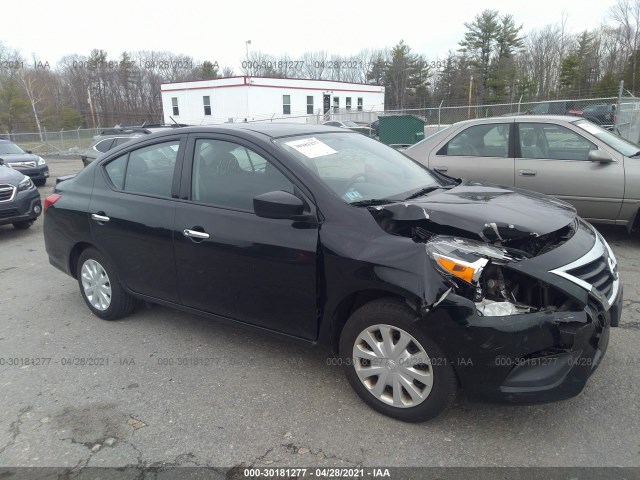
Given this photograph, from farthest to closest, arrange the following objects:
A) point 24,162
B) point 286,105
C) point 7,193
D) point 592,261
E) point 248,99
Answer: point 286,105 < point 248,99 < point 24,162 < point 7,193 < point 592,261

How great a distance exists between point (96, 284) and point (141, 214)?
106 cm

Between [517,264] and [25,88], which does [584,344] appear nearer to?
[517,264]

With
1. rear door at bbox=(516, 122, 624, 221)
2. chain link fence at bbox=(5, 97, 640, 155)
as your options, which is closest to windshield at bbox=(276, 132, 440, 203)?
rear door at bbox=(516, 122, 624, 221)

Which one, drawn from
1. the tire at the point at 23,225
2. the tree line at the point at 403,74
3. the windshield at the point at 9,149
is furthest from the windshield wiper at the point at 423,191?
the tree line at the point at 403,74

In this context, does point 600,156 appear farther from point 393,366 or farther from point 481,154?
point 393,366

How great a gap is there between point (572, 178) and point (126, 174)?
491cm

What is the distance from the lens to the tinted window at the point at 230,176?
10.4 ft

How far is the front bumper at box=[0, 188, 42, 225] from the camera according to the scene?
24.7 feet

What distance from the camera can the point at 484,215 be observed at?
270 centimetres

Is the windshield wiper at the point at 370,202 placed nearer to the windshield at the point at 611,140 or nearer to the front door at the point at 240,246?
the front door at the point at 240,246

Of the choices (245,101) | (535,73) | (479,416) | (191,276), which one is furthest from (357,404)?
(535,73)

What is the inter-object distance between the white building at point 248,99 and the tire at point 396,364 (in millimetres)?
35123

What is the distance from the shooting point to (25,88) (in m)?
50.9

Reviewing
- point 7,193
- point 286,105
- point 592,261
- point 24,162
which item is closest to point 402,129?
point 24,162
